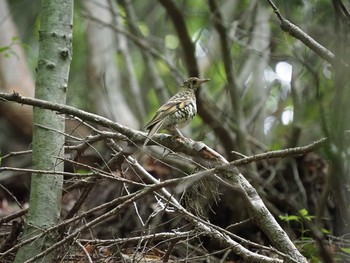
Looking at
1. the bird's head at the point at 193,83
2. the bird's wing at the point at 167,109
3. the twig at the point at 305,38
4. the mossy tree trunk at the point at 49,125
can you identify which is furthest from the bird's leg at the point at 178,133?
the twig at the point at 305,38

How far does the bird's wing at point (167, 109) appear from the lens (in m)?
5.10

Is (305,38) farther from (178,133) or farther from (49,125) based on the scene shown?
(49,125)

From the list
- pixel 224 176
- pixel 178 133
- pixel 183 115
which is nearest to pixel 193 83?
pixel 183 115

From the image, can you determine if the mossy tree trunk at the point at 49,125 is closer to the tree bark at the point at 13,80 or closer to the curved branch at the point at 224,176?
the curved branch at the point at 224,176

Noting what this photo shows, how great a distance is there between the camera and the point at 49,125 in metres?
4.68

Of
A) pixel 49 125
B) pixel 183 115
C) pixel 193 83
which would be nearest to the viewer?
pixel 49 125

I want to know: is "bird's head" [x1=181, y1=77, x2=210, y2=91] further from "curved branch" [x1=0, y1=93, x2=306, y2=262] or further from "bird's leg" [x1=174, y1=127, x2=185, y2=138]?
"curved branch" [x1=0, y1=93, x2=306, y2=262]

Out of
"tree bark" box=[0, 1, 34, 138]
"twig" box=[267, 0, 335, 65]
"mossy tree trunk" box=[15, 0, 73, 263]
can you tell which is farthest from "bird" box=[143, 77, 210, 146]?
"tree bark" box=[0, 1, 34, 138]

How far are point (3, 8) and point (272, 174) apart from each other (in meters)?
5.60

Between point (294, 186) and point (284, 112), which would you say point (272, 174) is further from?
point (284, 112)

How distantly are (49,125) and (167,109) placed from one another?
3.73 ft

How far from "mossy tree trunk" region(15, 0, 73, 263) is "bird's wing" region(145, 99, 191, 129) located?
0.79 metres

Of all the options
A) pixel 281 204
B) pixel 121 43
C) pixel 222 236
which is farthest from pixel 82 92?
pixel 222 236

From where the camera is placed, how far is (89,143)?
4426mm
